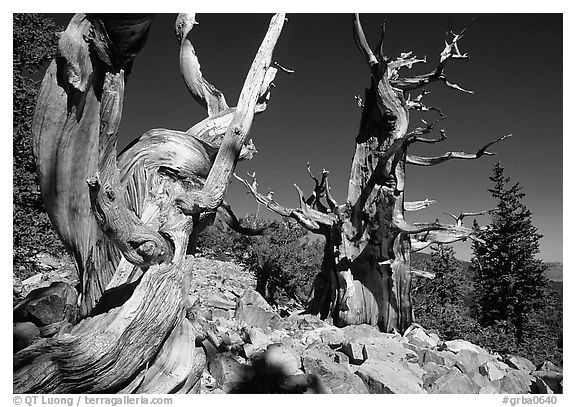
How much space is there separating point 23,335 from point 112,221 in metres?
1.12

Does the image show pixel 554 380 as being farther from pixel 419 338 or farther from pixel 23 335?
pixel 23 335

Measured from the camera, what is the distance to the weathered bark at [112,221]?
1.92 meters

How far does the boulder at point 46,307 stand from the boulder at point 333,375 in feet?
5.91

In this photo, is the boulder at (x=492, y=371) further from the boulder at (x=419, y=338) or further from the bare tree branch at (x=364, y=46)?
the bare tree branch at (x=364, y=46)

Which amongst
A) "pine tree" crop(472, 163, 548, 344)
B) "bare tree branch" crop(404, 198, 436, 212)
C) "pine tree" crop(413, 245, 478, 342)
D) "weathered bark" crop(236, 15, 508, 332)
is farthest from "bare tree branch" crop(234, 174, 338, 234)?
"pine tree" crop(472, 163, 548, 344)

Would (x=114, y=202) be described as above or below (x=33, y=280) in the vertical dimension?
above

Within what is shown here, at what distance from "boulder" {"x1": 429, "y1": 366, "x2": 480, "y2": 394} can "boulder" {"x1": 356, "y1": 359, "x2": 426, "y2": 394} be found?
0.38 feet

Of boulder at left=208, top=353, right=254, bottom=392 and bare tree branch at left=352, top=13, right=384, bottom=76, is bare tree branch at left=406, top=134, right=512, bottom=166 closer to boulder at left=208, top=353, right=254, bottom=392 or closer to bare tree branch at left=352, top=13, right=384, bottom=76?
bare tree branch at left=352, top=13, right=384, bottom=76

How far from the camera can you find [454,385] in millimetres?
2729

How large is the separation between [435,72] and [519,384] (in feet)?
15.1

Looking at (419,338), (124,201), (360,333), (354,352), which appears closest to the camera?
(124,201)

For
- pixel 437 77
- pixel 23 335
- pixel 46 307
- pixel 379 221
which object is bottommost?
pixel 23 335

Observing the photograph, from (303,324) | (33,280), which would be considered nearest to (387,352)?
(303,324)
